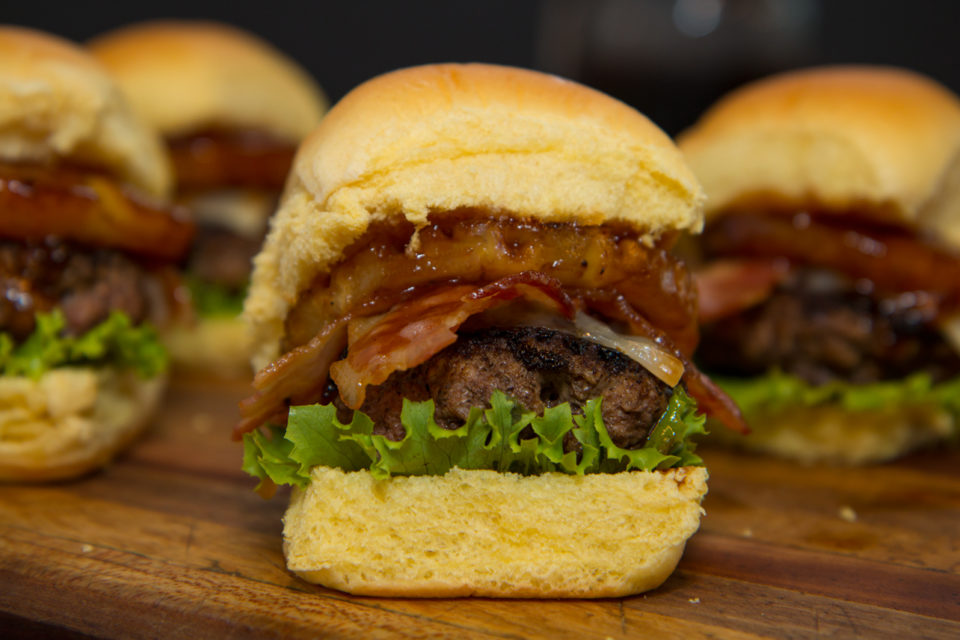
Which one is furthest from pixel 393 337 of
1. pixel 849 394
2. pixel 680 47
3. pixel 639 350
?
pixel 680 47

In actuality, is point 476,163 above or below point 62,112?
above

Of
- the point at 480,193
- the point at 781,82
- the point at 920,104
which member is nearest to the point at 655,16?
the point at 781,82

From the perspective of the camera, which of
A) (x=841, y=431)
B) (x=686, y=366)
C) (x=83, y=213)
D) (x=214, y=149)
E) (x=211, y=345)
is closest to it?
(x=686, y=366)

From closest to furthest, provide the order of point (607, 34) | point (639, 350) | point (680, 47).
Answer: point (639, 350) → point (680, 47) → point (607, 34)

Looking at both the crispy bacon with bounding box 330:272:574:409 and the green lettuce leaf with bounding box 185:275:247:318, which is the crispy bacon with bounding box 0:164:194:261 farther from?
the crispy bacon with bounding box 330:272:574:409

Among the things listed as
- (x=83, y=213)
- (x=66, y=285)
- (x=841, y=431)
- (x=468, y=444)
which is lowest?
A: (x=841, y=431)

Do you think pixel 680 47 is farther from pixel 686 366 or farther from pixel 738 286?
pixel 686 366

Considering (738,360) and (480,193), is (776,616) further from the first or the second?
(738,360)
